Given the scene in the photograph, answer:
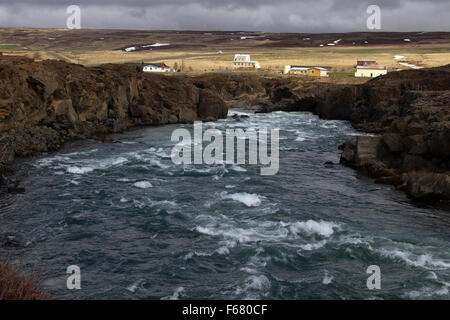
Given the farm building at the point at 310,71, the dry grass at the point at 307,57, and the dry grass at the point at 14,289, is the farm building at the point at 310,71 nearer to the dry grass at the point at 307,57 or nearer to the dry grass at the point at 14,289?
the dry grass at the point at 307,57

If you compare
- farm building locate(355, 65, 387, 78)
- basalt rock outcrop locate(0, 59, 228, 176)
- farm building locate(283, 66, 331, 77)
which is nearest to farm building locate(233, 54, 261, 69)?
farm building locate(283, 66, 331, 77)

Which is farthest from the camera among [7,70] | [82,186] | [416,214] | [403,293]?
[7,70]

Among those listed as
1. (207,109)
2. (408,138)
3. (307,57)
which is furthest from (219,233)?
(307,57)

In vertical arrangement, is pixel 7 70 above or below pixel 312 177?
above
